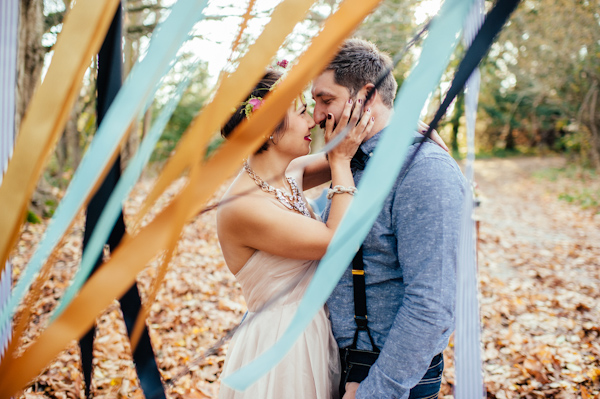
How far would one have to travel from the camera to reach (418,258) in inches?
52.6

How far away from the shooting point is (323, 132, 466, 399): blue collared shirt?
1.31 m

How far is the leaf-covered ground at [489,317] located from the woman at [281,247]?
2.35 ft

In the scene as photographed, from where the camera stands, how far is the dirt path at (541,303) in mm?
3338

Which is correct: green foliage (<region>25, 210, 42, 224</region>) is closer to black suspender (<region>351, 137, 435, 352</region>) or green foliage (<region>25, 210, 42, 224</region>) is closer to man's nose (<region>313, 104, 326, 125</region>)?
man's nose (<region>313, 104, 326, 125</region>)

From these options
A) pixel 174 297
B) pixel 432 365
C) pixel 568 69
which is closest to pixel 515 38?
pixel 568 69

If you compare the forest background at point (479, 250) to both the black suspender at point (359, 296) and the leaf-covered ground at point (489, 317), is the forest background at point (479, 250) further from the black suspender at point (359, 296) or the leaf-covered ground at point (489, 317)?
the black suspender at point (359, 296)

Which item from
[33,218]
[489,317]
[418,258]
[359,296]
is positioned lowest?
[489,317]

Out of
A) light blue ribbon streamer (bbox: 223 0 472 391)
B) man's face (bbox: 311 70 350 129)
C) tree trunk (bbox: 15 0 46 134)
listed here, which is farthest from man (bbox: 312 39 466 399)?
tree trunk (bbox: 15 0 46 134)

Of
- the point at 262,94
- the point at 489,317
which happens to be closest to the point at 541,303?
the point at 489,317

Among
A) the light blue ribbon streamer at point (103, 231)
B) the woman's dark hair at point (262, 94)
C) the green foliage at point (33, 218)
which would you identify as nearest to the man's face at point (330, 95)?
the woman's dark hair at point (262, 94)

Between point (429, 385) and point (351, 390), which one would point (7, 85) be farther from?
point (429, 385)

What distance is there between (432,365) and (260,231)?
2.89 ft

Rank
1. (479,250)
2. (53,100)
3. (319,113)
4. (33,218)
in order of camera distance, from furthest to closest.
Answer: (479,250), (33,218), (319,113), (53,100)

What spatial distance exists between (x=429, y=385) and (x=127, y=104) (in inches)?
60.3
